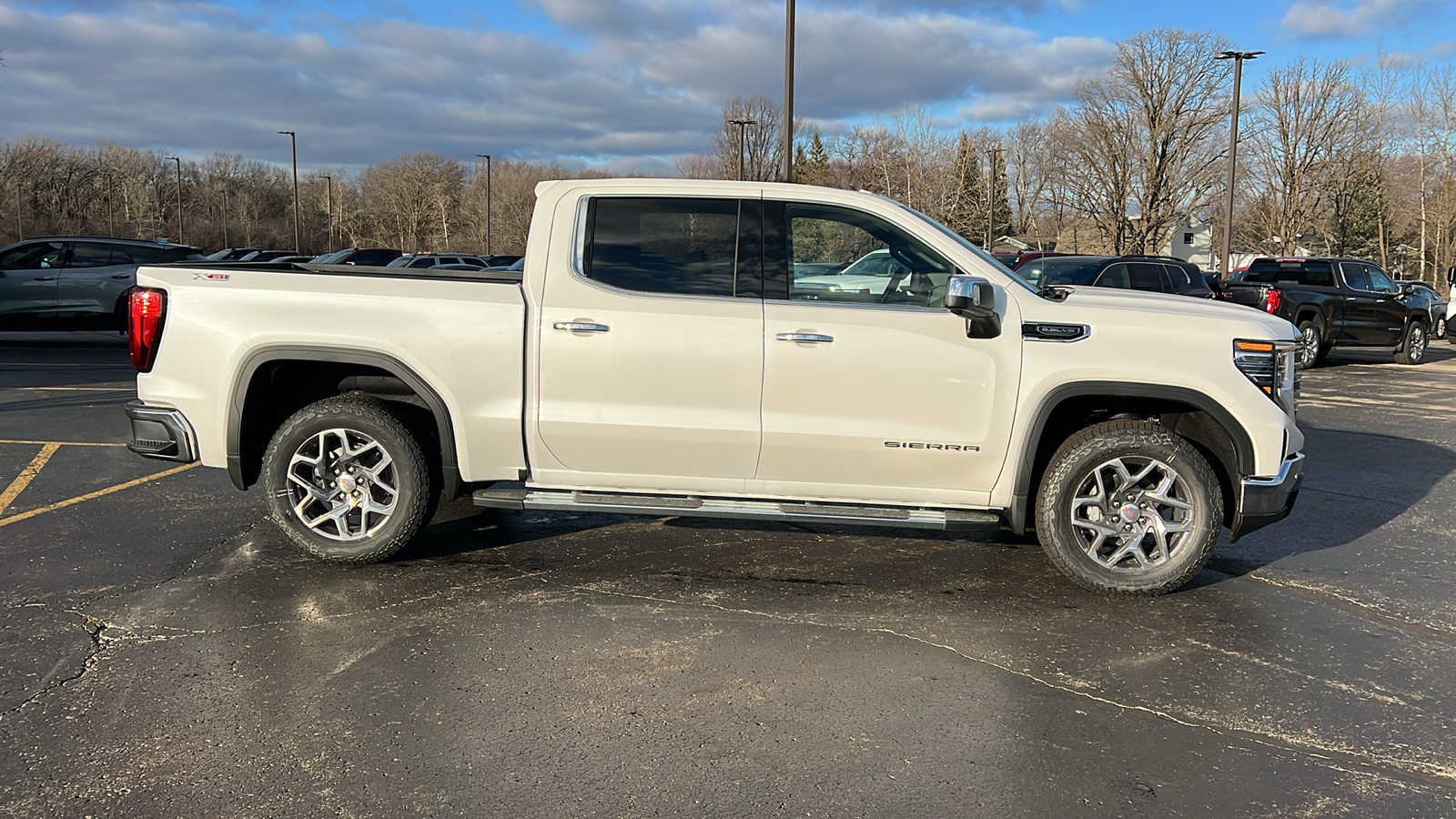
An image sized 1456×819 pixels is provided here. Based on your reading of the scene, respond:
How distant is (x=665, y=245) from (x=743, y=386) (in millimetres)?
826

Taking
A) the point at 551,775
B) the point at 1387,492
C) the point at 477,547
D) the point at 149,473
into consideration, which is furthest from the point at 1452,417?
the point at 149,473

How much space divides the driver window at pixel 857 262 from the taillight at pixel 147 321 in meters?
3.17

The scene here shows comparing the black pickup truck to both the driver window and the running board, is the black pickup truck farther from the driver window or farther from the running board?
the running board

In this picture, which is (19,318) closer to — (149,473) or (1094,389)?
(149,473)

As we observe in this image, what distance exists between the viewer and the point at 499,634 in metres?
4.29

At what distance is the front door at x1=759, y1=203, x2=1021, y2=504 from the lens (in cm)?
471

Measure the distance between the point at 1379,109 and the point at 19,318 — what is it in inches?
2188

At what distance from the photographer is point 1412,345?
1773 centimetres

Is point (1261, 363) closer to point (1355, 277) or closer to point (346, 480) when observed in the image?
point (346, 480)

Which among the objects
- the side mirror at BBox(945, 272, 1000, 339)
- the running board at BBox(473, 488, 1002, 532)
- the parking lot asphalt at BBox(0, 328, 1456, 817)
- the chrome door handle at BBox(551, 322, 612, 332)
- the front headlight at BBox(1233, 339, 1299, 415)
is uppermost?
the side mirror at BBox(945, 272, 1000, 339)

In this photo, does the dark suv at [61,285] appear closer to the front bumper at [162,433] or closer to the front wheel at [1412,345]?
the front bumper at [162,433]

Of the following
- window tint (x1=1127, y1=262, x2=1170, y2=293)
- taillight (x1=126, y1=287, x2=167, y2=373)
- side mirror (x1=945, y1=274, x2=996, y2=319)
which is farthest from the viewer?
window tint (x1=1127, y1=262, x2=1170, y2=293)

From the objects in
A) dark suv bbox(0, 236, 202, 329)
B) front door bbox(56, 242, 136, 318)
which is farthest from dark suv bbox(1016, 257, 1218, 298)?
dark suv bbox(0, 236, 202, 329)

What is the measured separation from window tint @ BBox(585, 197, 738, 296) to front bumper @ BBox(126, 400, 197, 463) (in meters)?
2.21
